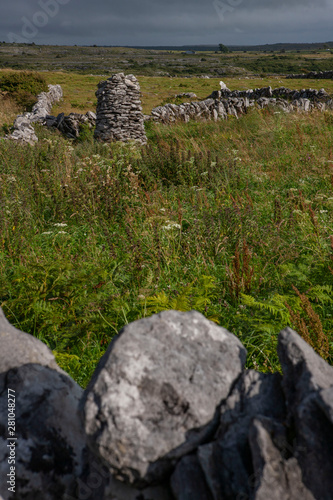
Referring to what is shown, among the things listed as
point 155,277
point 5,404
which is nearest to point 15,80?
point 155,277

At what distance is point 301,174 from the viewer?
7250mm

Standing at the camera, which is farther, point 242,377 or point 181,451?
point 242,377

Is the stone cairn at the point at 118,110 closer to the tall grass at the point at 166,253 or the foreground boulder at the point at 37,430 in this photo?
the tall grass at the point at 166,253

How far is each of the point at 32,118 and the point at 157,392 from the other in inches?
724

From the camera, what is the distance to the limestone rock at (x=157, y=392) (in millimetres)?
1468

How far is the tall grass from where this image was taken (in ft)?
11.3

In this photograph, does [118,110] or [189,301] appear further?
[118,110]

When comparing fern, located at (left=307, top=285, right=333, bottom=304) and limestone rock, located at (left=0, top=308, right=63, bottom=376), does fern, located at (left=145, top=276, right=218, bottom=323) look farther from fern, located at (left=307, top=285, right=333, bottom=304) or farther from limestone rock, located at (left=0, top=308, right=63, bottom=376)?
limestone rock, located at (left=0, top=308, right=63, bottom=376)

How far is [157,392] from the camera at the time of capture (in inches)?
63.2

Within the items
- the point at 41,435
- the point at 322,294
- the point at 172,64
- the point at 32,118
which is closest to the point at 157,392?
the point at 41,435

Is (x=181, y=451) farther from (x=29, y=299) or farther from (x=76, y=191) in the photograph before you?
(x=76, y=191)

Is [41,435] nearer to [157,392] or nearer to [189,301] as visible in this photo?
[157,392]

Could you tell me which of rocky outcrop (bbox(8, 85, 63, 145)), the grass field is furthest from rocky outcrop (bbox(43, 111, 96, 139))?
the grass field

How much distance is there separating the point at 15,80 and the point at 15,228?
24035 millimetres
